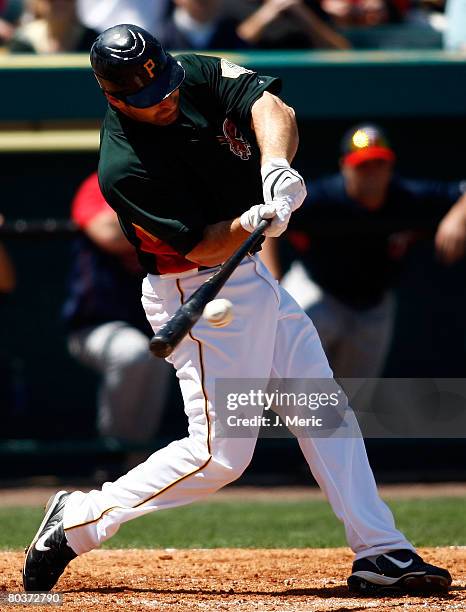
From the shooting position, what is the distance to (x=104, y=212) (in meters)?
6.47

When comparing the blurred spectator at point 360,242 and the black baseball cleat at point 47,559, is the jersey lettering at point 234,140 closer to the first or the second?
the black baseball cleat at point 47,559

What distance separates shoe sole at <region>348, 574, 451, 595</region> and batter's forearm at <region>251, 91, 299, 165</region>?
1.30 m

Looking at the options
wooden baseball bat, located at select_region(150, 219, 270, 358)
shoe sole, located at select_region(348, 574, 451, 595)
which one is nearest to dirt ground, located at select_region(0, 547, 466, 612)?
shoe sole, located at select_region(348, 574, 451, 595)

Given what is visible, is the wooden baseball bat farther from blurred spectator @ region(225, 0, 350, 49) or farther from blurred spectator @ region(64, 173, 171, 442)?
blurred spectator @ region(225, 0, 350, 49)

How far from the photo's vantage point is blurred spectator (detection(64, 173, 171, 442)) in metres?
6.47

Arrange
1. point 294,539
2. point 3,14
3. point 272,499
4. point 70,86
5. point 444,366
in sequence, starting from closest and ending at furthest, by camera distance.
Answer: point 294,539
point 272,499
point 70,86
point 444,366
point 3,14

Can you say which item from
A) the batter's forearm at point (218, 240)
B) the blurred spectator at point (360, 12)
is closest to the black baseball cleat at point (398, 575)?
the batter's forearm at point (218, 240)

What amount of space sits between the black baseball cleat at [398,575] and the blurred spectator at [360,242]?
3220mm

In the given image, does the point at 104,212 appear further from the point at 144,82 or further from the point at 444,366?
the point at 144,82

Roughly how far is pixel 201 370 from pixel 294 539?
1724 millimetres

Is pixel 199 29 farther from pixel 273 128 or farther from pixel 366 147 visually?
pixel 273 128

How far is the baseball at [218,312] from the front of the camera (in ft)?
10.2

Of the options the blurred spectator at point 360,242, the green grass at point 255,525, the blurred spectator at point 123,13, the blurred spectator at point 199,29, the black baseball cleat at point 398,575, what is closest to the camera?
the black baseball cleat at point 398,575

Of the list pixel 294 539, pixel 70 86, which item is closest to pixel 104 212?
pixel 70 86
